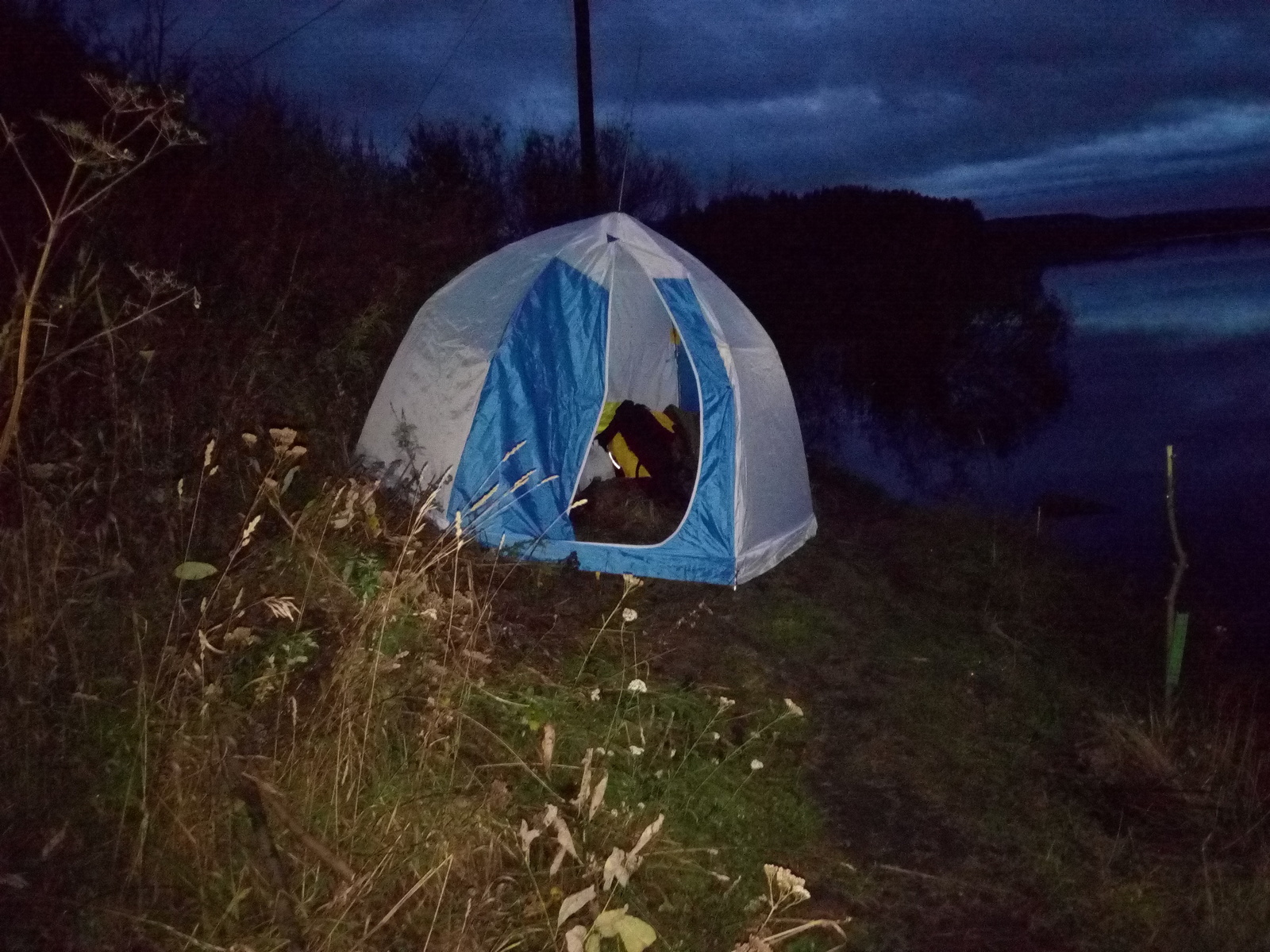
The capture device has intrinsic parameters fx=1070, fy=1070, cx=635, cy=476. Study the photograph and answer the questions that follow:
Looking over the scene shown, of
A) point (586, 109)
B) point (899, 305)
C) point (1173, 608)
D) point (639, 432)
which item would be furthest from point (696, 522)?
point (899, 305)

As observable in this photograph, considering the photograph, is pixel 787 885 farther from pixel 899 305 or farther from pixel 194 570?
pixel 899 305

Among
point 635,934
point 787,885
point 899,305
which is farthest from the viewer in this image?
point 899,305

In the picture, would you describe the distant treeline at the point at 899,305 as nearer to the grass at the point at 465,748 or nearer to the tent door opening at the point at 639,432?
the tent door opening at the point at 639,432

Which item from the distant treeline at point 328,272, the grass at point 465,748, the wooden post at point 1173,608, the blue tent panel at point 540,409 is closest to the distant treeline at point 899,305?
the distant treeline at point 328,272

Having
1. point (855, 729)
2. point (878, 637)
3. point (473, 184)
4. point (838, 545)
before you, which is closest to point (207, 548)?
point (855, 729)

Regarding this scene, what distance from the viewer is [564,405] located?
20.7ft

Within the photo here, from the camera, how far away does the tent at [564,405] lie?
5930 mm

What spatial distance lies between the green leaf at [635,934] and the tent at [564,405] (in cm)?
302

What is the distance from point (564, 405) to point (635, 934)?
400 centimetres

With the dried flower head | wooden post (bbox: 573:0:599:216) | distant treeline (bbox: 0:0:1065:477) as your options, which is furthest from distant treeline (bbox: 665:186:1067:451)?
the dried flower head

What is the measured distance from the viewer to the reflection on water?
7973mm

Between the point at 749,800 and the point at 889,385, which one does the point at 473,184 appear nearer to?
the point at 889,385

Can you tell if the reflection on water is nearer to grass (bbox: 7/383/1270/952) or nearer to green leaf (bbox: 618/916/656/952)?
grass (bbox: 7/383/1270/952)

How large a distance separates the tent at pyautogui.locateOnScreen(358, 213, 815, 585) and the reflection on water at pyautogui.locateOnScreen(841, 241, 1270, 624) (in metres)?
3.23
